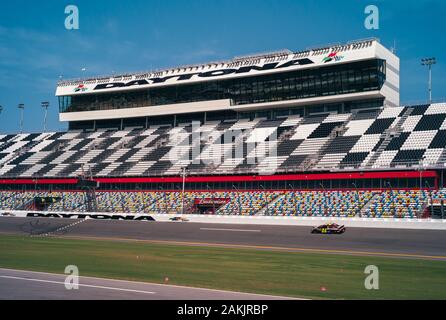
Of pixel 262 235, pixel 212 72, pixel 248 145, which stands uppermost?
pixel 212 72

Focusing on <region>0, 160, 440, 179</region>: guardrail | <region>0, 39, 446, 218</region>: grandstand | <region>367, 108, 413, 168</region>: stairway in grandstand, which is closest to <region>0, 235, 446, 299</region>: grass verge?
<region>0, 39, 446, 218</region>: grandstand

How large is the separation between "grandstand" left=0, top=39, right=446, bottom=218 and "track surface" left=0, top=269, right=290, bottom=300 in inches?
1353

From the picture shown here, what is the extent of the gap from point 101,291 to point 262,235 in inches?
1058

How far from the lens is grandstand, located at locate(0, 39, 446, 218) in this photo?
55.4 metres

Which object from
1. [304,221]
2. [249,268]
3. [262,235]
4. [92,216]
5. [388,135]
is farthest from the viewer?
[92,216]

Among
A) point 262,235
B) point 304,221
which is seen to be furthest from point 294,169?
point 262,235

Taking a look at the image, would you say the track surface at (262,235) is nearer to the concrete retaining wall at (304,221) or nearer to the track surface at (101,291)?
the concrete retaining wall at (304,221)

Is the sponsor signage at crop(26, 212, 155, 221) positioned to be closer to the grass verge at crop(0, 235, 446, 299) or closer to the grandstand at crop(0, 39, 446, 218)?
the grandstand at crop(0, 39, 446, 218)

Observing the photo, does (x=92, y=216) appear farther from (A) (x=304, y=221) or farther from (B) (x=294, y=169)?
(A) (x=304, y=221)

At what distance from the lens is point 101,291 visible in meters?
17.4

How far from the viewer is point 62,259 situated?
28.2m
